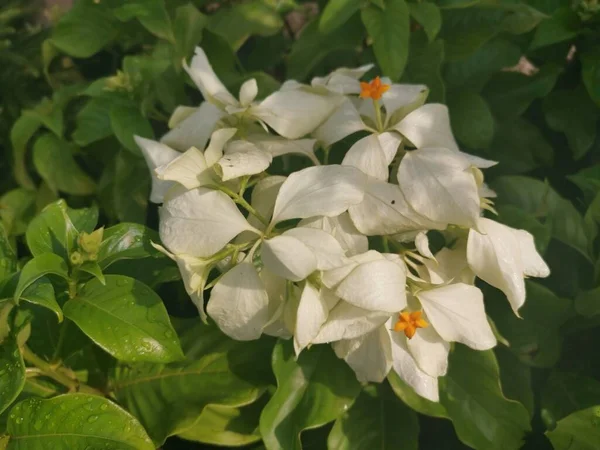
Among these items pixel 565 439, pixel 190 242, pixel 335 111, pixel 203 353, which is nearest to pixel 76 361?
pixel 203 353

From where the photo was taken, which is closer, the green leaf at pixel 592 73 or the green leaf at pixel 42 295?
the green leaf at pixel 42 295

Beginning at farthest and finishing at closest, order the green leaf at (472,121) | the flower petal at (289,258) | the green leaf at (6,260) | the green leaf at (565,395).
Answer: the green leaf at (472,121), the green leaf at (565,395), the green leaf at (6,260), the flower petal at (289,258)

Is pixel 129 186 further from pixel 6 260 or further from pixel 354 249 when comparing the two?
pixel 354 249

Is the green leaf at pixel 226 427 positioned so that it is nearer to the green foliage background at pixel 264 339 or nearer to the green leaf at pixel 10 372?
the green foliage background at pixel 264 339

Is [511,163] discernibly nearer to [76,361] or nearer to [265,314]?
[265,314]

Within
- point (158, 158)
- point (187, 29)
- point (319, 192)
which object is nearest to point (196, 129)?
point (158, 158)

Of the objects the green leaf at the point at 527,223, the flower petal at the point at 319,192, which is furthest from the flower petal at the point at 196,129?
the green leaf at the point at 527,223
